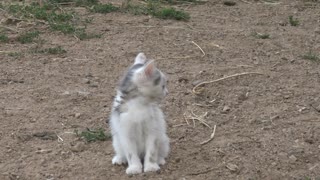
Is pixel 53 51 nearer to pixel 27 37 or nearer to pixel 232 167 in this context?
pixel 27 37

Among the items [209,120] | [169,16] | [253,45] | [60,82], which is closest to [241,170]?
[209,120]

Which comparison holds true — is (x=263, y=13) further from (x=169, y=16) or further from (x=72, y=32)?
(x=72, y=32)

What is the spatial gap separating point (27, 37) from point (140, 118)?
382cm

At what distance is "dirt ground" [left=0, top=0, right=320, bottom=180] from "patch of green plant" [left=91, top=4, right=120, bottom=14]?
0.12 metres

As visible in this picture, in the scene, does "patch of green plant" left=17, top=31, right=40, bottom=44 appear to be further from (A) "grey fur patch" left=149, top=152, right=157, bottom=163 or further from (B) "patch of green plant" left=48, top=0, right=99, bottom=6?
(A) "grey fur patch" left=149, top=152, right=157, bottom=163

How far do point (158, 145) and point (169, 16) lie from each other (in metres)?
4.53

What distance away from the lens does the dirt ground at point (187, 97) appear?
509 centimetres

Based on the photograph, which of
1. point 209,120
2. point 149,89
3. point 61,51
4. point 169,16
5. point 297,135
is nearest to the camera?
point 149,89

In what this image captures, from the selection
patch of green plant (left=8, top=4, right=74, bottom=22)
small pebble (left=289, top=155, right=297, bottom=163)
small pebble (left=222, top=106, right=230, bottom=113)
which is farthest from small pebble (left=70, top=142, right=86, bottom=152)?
patch of green plant (left=8, top=4, right=74, bottom=22)

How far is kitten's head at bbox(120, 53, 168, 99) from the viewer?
15.4 ft

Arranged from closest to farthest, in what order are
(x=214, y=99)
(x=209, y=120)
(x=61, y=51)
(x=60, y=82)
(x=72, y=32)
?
(x=209, y=120) → (x=214, y=99) → (x=60, y=82) → (x=61, y=51) → (x=72, y=32)

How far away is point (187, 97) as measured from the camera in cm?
644

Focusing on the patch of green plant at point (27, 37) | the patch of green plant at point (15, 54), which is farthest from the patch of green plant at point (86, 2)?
the patch of green plant at point (15, 54)

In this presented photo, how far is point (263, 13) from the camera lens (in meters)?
9.70
